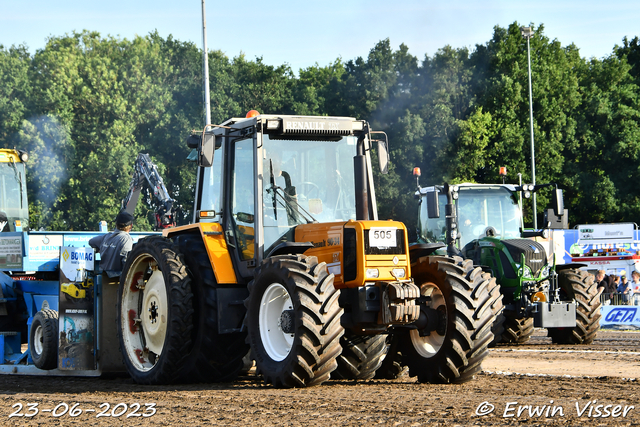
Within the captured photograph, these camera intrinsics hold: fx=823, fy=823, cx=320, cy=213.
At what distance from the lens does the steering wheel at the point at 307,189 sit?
8578mm

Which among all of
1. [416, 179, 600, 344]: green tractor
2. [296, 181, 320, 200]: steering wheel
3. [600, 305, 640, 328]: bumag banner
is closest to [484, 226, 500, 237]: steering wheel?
[416, 179, 600, 344]: green tractor

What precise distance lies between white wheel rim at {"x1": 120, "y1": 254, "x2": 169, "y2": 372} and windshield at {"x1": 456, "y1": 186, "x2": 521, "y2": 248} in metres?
7.62

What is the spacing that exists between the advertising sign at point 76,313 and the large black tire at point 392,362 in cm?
344

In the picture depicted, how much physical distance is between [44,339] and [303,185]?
13.4ft

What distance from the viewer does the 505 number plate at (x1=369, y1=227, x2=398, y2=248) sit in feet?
26.0

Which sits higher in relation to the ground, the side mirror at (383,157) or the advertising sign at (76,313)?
the side mirror at (383,157)

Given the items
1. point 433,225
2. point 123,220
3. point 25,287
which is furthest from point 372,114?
point 123,220

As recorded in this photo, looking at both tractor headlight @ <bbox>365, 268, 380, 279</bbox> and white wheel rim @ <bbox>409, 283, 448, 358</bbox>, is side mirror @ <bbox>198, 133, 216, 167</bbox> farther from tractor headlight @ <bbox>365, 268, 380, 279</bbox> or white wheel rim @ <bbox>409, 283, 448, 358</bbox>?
white wheel rim @ <bbox>409, 283, 448, 358</bbox>

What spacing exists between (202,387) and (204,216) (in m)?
1.91

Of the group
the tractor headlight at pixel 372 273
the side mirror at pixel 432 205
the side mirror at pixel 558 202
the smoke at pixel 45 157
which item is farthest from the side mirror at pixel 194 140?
the smoke at pixel 45 157

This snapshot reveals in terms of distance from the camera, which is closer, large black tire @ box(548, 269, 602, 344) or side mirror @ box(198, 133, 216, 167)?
side mirror @ box(198, 133, 216, 167)

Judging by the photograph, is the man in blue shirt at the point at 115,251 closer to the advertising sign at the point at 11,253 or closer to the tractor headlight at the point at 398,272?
the tractor headlight at the point at 398,272

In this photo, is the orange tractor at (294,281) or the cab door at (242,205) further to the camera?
the cab door at (242,205)

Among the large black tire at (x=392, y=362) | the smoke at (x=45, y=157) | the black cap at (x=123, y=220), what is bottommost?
the large black tire at (x=392, y=362)
